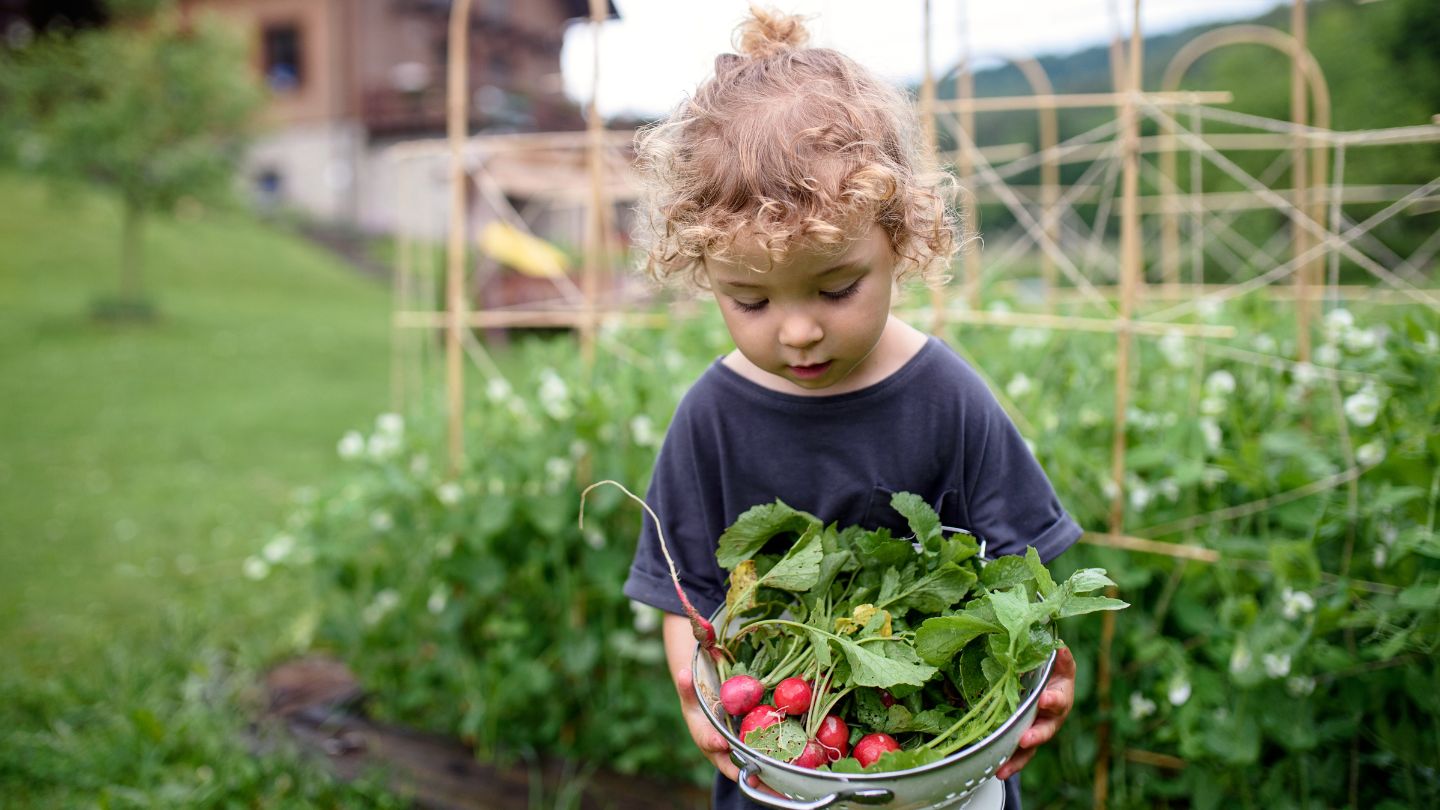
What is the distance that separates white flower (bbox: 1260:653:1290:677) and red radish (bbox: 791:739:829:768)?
1.09 m

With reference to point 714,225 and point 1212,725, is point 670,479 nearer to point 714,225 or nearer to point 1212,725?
point 714,225

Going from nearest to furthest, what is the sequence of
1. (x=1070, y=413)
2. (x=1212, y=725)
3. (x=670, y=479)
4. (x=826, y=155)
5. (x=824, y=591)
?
1. (x=826, y=155)
2. (x=824, y=591)
3. (x=670, y=479)
4. (x=1212, y=725)
5. (x=1070, y=413)

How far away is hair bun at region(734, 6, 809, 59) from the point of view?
4.14ft

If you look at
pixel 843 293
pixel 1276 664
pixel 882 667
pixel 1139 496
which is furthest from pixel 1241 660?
pixel 843 293

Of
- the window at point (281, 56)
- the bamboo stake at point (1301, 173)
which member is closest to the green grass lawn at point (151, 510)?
the bamboo stake at point (1301, 173)

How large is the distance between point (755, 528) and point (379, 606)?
184 centimetres

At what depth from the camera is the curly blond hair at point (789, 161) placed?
108 centimetres

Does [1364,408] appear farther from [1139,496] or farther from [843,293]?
[843,293]

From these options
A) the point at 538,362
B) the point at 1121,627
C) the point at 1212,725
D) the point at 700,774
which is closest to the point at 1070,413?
the point at 1121,627

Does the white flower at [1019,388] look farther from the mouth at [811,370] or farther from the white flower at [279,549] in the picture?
the white flower at [279,549]

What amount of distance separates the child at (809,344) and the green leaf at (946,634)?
Answer: 0.54 ft

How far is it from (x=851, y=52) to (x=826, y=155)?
24 centimetres

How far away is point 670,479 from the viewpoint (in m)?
1.37

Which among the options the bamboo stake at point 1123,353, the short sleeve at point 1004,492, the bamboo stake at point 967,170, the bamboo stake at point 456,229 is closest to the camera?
the short sleeve at point 1004,492
